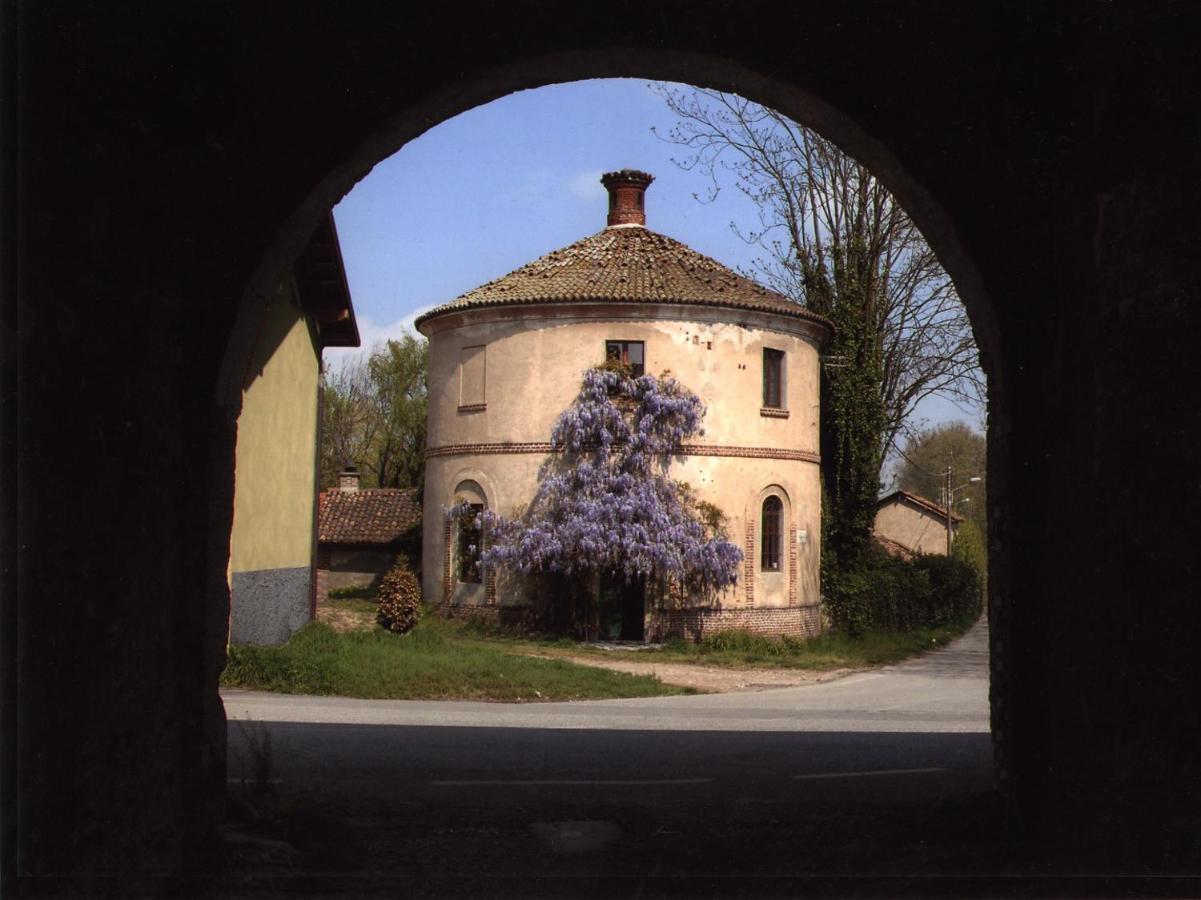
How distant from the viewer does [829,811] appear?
755cm

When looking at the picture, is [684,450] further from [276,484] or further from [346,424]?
[346,424]

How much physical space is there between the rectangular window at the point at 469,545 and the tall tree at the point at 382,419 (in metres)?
19.9

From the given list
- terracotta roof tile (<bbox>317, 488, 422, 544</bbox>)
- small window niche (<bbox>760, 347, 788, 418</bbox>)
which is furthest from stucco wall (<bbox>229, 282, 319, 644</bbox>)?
terracotta roof tile (<bbox>317, 488, 422, 544</bbox>)

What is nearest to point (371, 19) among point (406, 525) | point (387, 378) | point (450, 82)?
point (450, 82)

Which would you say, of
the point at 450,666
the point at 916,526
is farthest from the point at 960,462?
the point at 450,666

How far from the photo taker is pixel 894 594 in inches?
1184

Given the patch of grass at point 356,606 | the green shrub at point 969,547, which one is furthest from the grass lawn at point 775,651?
the green shrub at point 969,547

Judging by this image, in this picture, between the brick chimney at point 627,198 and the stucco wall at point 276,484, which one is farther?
the brick chimney at point 627,198

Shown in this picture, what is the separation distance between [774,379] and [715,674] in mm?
8324

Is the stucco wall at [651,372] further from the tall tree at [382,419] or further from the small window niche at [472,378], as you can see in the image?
the tall tree at [382,419]

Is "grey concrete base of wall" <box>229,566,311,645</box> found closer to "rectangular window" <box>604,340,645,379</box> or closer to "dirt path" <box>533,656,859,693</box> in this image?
"dirt path" <box>533,656,859,693</box>

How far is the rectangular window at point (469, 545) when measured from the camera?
2748 cm

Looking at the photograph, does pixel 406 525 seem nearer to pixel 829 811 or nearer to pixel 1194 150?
pixel 829 811

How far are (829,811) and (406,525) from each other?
30.2 metres
